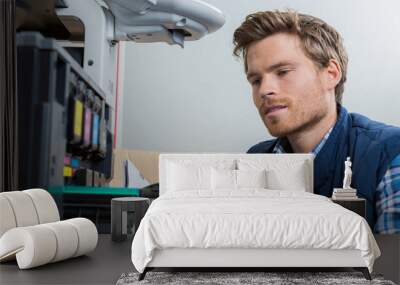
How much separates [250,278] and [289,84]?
2146 mm

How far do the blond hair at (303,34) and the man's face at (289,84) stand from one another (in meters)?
0.07

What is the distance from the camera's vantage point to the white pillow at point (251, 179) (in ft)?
13.6

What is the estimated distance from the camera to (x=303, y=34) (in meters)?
4.60

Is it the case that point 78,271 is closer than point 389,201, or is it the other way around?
point 78,271

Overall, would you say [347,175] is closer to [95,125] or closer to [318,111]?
[318,111]

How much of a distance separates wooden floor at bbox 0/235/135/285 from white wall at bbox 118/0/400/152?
1435 mm

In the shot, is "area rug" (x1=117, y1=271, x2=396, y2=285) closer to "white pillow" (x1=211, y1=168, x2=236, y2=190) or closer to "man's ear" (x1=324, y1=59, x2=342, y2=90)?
"white pillow" (x1=211, y1=168, x2=236, y2=190)

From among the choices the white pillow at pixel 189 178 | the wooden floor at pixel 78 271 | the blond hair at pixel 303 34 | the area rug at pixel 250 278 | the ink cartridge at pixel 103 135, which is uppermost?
the blond hair at pixel 303 34

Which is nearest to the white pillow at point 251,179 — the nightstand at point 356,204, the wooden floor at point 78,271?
the nightstand at point 356,204

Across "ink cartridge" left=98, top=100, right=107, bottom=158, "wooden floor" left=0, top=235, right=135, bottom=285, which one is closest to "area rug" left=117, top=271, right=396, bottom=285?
"wooden floor" left=0, top=235, right=135, bottom=285

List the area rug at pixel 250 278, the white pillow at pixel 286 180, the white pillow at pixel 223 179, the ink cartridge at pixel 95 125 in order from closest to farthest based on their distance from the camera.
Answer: the area rug at pixel 250 278
the white pillow at pixel 223 179
the white pillow at pixel 286 180
the ink cartridge at pixel 95 125

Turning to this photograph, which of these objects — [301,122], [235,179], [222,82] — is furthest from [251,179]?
[222,82]

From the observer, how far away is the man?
4426 millimetres

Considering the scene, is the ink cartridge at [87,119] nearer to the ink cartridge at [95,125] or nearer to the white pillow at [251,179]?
the ink cartridge at [95,125]
